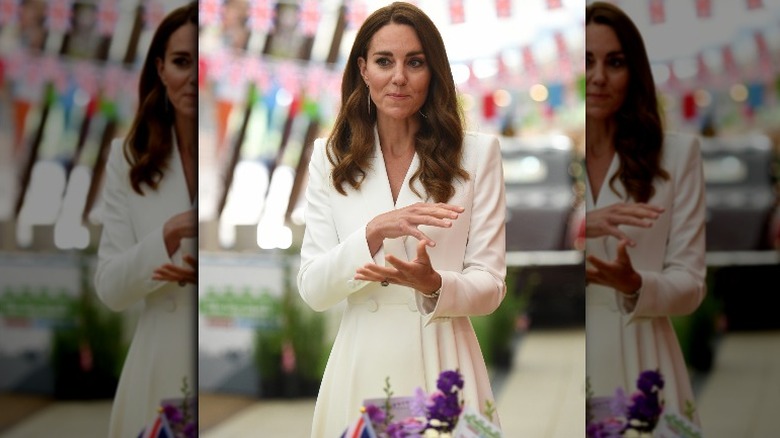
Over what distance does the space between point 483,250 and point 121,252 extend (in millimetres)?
1396

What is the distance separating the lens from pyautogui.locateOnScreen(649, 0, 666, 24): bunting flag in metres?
4.41

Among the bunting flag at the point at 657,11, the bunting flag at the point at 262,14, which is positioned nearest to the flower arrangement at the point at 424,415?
the bunting flag at the point at 262,14

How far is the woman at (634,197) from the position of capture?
4.40 meters

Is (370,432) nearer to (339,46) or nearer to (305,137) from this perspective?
Answer: (305,137)

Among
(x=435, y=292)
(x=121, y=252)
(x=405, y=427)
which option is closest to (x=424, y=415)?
(x=405, y=427)

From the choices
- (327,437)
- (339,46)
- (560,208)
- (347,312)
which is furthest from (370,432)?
(339,46)

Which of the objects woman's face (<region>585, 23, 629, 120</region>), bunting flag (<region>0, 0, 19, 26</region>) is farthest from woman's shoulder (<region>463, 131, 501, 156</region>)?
bunting flag (<region>0, 0, 19, 26</region>)

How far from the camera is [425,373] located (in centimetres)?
422

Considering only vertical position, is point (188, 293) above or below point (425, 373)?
above

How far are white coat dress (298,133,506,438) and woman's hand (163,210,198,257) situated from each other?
49 centimetres

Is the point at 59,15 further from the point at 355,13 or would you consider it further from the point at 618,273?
the point at 618,273

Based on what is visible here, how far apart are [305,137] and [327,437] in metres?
1.13

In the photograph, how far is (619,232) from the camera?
4398 mm

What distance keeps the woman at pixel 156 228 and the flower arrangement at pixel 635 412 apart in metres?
1.62
